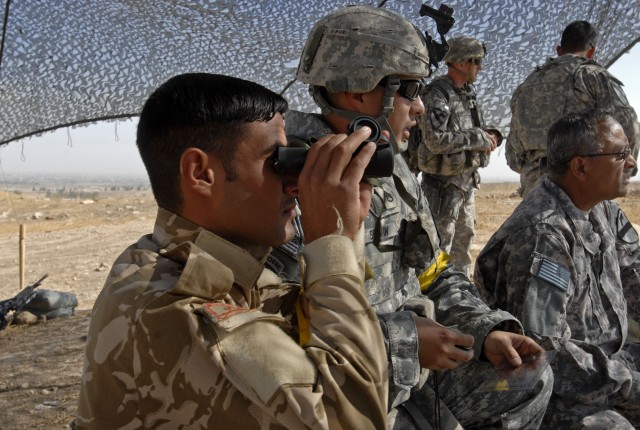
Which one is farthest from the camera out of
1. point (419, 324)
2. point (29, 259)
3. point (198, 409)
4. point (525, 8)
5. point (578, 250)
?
point (29, 259)

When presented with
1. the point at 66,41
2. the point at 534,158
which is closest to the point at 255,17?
the point at 66,41

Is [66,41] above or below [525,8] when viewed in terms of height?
below

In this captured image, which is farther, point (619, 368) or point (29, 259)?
point (29, 259)

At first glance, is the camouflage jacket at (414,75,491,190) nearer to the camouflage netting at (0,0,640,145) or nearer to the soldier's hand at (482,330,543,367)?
the camouflage netting at (0,0,640,145)

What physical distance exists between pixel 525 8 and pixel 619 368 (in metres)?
3.13

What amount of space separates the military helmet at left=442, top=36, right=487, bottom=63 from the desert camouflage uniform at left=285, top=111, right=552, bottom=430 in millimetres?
2832

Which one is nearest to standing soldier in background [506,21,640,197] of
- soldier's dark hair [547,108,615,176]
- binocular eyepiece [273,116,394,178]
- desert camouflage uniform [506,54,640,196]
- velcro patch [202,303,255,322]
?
desert camouflage uniform [506,54,640,196]

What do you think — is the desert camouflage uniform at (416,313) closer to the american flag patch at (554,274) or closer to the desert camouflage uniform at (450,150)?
the american flag patch at (554,274)

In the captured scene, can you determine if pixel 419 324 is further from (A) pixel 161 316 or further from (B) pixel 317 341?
(A) pixel 161 316

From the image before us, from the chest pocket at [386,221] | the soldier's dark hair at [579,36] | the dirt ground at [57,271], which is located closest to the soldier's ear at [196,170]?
the chest pocket at [386,221]

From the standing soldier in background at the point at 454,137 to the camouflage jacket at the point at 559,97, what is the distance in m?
0.34

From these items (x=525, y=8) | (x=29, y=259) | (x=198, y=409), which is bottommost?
(x=29, y=259)

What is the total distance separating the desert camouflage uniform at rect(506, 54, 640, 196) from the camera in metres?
4.46

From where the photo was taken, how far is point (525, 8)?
4.88 metres
